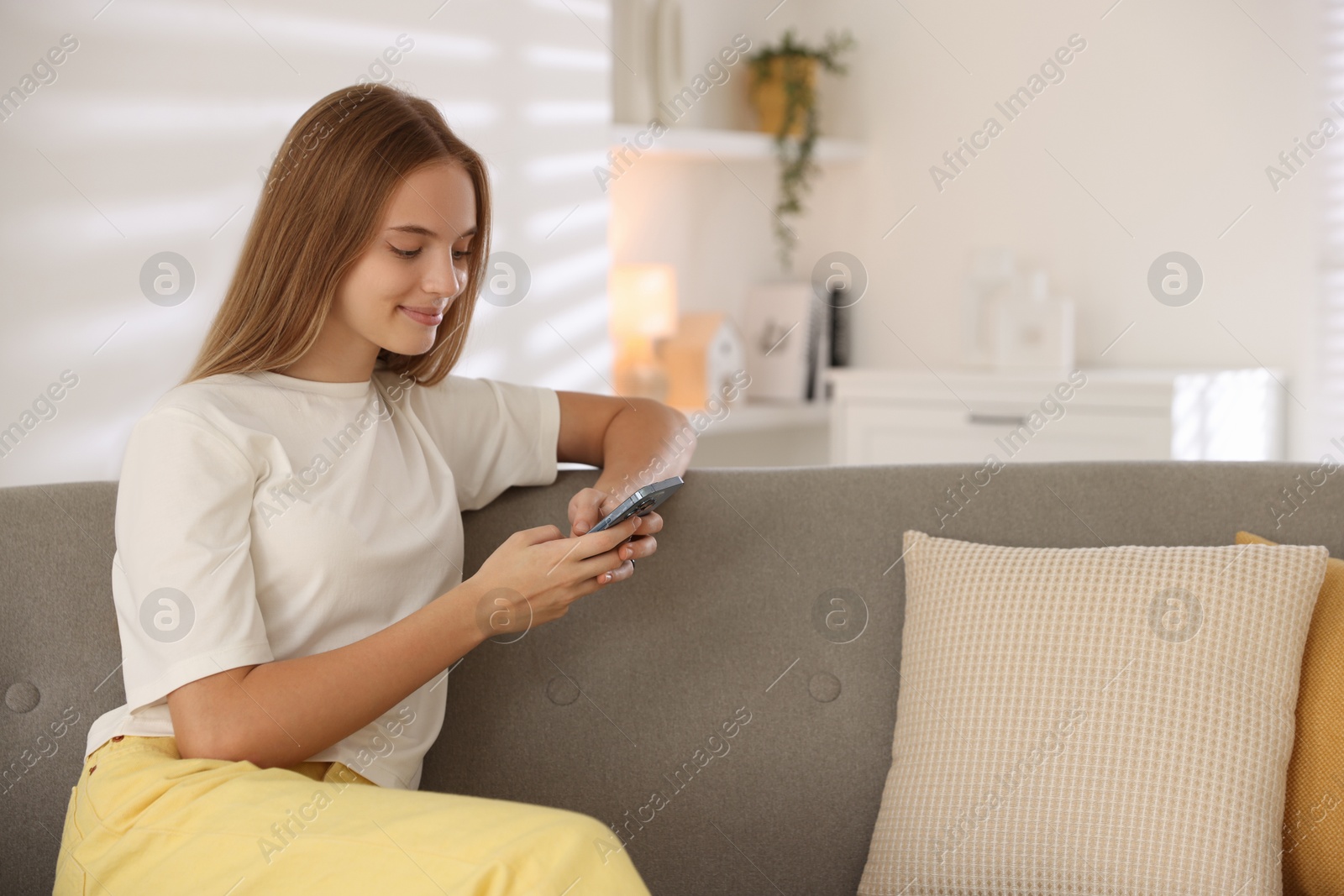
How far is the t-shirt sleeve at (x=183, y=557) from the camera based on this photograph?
1.04 m

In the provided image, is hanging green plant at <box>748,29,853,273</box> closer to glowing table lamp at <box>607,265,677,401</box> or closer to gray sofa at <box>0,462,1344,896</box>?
glowing table lamp at <box>607,265,677,401</box>

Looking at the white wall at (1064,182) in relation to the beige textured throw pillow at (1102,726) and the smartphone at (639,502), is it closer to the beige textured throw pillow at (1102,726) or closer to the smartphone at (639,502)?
the beige textured throw pillow at (1102,726)

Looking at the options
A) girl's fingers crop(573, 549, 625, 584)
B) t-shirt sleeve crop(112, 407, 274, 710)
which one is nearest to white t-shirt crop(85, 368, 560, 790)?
t-shirt sleeve crop(112, 407, 274, 710)

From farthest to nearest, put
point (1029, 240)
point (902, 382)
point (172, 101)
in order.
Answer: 1. point (1029, 240)
2. point (902, 382)
3. point (172, 101)

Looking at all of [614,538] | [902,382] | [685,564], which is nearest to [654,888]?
[685,564]

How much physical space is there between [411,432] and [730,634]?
1.42ft

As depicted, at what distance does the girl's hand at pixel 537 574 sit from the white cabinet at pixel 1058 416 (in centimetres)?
158

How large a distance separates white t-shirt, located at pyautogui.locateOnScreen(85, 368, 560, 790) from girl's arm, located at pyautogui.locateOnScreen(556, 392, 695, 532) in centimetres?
17

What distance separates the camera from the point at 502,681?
1.42m

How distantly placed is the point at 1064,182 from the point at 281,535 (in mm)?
2723

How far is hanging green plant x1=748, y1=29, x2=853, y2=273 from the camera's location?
3.58m

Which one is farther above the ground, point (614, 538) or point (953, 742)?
point (614, 538)

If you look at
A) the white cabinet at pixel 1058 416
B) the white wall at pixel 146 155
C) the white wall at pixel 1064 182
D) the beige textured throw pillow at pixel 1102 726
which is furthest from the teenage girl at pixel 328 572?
the white wall at pixel 1064 182

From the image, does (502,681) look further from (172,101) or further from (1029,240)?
(1029,240)
